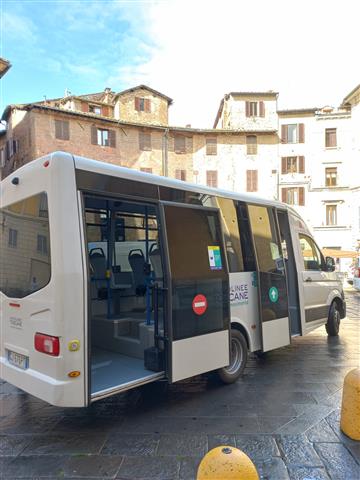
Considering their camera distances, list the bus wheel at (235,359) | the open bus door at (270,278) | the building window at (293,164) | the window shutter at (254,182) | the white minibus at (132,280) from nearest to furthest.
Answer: the white minibus at (132,280), the bus wheel at (235,359), the open bus door at (270,278), the window shutter at (254,182), the building window at (293,164)

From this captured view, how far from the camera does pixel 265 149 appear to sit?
32.7m

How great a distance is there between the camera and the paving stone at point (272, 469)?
3.02m

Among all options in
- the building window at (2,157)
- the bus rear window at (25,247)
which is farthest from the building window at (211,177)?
the bus rear window at (25,247)

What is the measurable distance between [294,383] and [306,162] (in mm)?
30858

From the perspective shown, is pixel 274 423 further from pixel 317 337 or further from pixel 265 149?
pixel 265 149

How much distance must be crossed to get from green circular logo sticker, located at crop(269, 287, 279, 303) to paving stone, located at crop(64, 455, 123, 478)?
10.4ft

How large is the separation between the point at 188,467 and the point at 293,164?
3275 centimetres

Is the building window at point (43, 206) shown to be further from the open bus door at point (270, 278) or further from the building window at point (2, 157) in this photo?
the building window at point (2, 157)

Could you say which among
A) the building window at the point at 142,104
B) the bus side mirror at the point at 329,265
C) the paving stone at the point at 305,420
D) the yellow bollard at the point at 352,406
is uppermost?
the building window at the point at 142,104

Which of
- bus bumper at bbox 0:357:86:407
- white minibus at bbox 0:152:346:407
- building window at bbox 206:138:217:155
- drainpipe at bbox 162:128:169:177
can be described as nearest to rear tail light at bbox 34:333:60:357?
white minibus at bbox 0:152:346:407

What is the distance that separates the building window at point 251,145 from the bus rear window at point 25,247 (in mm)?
30379

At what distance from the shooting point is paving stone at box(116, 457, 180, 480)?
3.04m

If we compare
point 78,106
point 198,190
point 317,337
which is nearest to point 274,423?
point 198,190

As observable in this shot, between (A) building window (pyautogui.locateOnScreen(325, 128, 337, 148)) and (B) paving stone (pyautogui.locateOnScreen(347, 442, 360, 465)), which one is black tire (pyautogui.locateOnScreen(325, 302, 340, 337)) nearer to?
(B) paving stone (pyautogui.locateOnScreen(347, 442, 360, 465))
